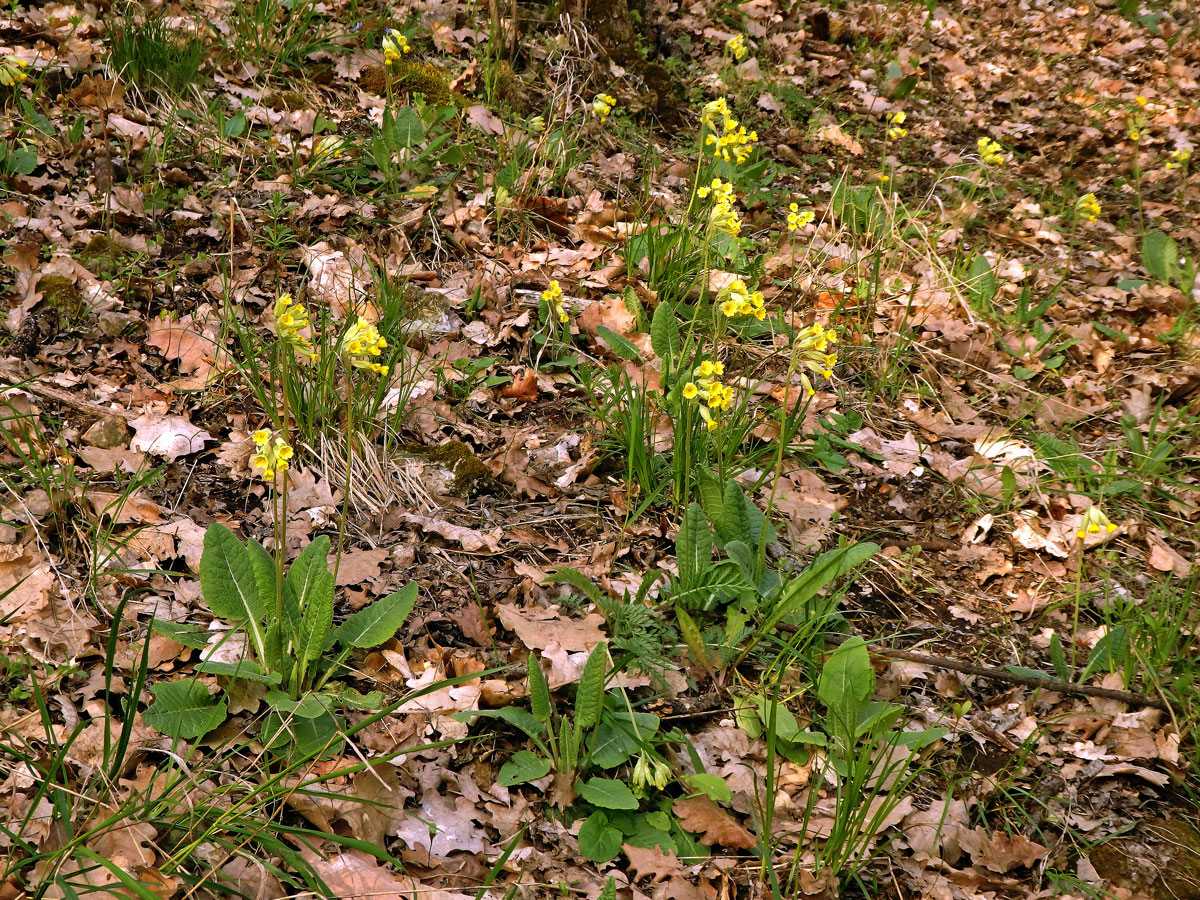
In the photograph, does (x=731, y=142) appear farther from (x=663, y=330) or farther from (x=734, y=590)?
(x=734, y=590)

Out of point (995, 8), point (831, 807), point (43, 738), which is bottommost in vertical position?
point (831, 807)

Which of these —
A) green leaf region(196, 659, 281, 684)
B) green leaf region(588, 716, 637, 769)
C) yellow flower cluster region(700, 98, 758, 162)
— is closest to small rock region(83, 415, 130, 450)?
green leaf region(196, 659, 281, 684)

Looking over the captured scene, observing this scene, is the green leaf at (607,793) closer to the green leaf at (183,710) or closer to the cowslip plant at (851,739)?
the cowslip plant at (851,739)

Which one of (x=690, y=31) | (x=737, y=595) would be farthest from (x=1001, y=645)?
(x=690, y=31)

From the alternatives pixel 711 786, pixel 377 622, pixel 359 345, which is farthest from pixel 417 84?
pixel 711 786

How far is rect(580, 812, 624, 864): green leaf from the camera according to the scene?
172cm

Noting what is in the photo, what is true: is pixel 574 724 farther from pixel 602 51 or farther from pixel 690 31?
pixel 690 31

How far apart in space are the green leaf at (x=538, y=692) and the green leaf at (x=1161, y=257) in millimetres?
3810

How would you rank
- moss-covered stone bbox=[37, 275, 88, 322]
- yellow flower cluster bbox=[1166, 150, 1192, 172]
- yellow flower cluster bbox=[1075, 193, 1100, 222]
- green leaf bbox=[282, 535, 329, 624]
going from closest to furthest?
green leaf bbox=[282, 535, 329, 624]
moss-covered stone bbox=[37, 275, 88, 322]
yellow flower cluster bbox=[1075, 193, 1100, 222]
yellow flower cluster bbox=[1166, 150, 1192, 172]

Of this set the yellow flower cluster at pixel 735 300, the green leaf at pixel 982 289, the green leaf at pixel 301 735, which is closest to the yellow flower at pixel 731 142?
the yellow flower cluster at pixel 735 300

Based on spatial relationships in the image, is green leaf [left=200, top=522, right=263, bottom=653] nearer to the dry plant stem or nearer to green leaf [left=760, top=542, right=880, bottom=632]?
green leaf [left=760, top=542, right=880, bottom=632]

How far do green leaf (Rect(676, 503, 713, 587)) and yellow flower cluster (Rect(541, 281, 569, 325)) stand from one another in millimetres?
1128

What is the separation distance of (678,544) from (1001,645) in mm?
991

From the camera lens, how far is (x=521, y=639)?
211 centimetres
